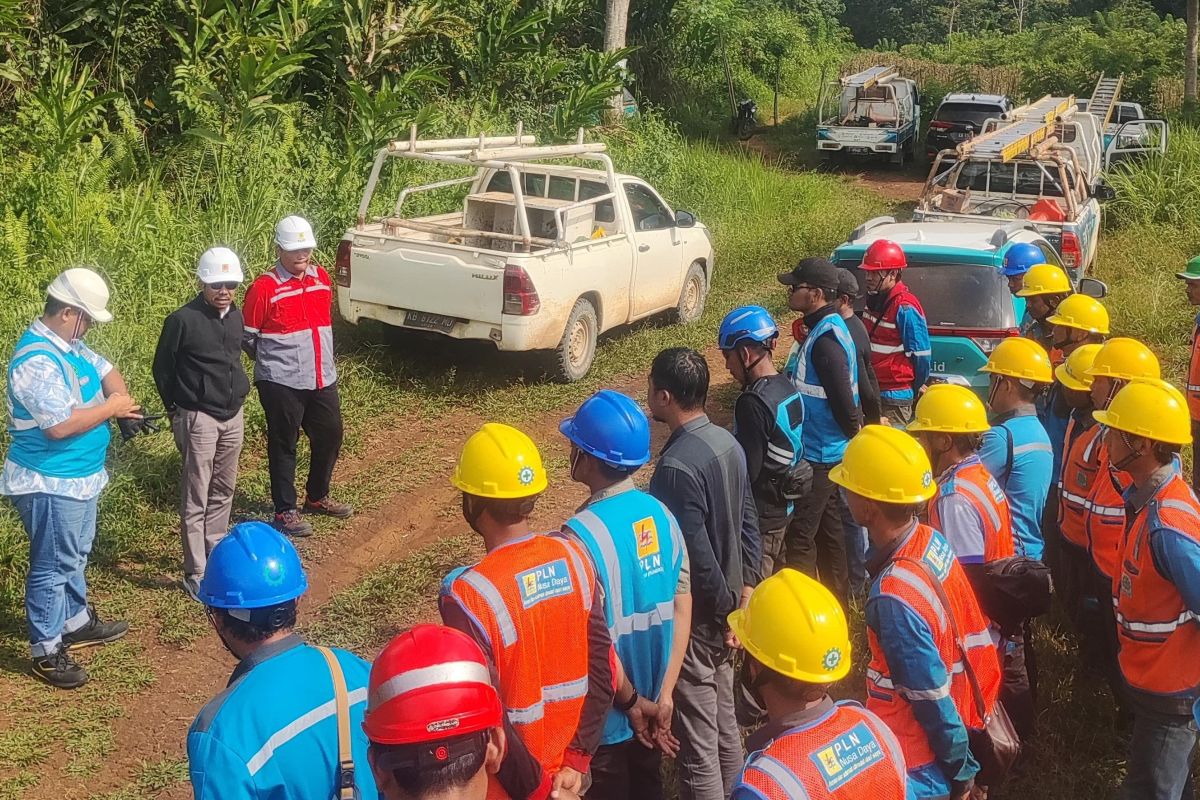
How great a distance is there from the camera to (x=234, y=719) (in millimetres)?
2486

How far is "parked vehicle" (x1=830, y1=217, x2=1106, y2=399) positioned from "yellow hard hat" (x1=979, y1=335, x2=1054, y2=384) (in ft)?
7.47

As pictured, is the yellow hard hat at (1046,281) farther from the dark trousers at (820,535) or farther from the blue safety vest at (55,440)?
the blue safety vest at (55,440)

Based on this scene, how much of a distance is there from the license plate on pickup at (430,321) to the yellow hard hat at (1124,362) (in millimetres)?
5212

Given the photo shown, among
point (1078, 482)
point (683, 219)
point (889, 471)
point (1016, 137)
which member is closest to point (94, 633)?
point (889, 471)

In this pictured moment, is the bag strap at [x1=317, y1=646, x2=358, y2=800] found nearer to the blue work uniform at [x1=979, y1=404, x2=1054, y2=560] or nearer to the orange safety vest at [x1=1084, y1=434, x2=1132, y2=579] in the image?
the blue work uniform at [x1=979, y1=404, x2=1054, y2=560]

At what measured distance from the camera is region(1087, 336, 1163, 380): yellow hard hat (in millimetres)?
4684

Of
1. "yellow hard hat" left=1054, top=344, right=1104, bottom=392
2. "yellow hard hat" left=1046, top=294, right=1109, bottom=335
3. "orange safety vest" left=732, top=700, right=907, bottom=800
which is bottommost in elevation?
"orange safety vest" left=732, top=700, right=907, bottom=800

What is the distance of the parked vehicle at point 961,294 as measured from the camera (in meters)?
7.38

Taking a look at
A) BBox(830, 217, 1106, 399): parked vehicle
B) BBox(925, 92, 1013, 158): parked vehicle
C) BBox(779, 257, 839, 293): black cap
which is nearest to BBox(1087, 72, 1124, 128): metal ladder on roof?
BBox(925, 92, 1013, 158): parked vehicle

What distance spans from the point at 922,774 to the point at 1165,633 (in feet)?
3.87

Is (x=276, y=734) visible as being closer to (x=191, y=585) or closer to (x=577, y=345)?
(x=191, y=585)

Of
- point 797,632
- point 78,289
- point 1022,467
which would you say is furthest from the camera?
point 78,289

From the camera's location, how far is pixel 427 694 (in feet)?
6.69

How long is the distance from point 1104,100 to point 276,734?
2122 centimetres
